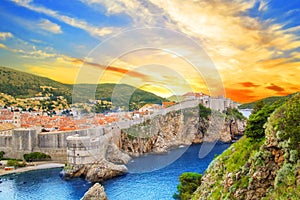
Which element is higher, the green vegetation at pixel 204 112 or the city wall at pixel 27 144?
the green vegetation at pixel 204 112

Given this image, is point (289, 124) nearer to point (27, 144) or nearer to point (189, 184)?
point (189, 184)

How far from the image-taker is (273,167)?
4.38 metres

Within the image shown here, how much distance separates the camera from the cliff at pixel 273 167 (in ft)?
13.1

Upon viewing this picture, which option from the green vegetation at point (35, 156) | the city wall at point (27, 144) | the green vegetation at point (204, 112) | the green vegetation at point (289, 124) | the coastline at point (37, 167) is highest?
the green vegetation at point (204, 112)

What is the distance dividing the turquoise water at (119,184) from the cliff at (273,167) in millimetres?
6578

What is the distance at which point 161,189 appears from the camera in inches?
480

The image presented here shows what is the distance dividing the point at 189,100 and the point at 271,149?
21.2 meters

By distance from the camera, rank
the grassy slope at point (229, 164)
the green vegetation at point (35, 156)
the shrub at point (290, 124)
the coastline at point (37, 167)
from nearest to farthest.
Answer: the shrub at point (290, 124) → the grassy slope at point (229, 164) → the coastline at point (37, 167) → the green vegetation at point (35, 156)

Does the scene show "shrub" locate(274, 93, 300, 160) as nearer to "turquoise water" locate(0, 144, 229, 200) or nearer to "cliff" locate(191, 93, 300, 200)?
"cliff" locate(191, 93, 300, 200)

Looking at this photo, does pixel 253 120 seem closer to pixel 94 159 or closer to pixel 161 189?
pixel 161 189

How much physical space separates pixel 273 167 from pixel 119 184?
1028cm

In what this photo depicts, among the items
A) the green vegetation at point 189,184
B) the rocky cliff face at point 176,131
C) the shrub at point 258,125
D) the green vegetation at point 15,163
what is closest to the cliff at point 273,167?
the shrub at point 258,125

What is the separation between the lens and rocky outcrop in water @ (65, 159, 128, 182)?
14750mm

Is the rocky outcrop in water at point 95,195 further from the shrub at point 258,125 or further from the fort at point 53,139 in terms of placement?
the fort at point 53,139
